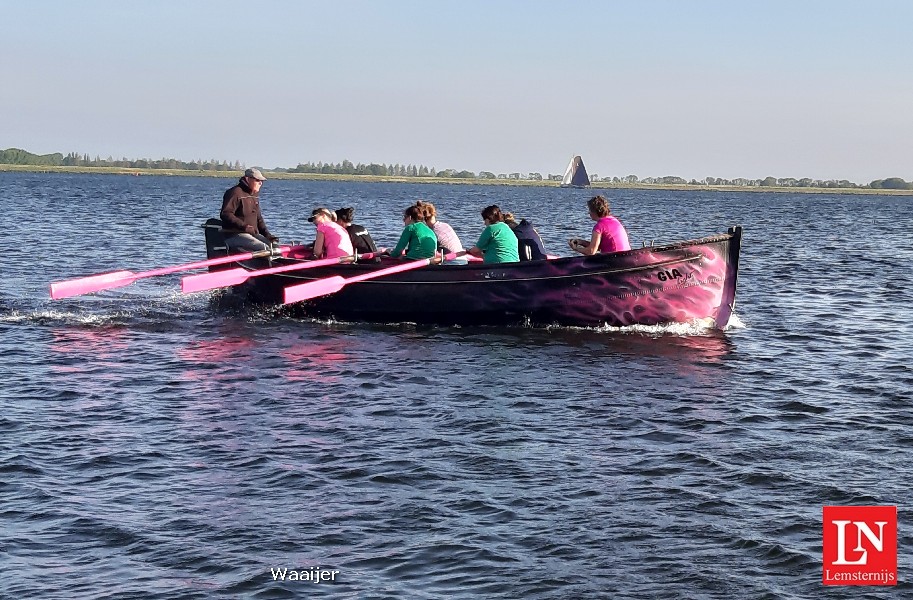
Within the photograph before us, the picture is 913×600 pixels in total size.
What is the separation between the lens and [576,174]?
174375 millimetres

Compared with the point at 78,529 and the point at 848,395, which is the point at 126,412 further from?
the point at 848,395

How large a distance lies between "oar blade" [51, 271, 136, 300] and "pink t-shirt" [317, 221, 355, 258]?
3117 mm

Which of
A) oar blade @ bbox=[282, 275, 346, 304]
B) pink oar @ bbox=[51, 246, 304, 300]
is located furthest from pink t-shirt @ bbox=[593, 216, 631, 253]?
pink oar @ bbox=[51, 246, 304, 300]

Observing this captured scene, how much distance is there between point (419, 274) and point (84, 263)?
13.9 meters

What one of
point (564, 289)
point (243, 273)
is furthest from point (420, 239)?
point (243, 273)

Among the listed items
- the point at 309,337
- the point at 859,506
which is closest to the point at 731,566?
the point at 859,506

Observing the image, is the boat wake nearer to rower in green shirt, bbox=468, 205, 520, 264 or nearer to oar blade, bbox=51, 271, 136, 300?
oar blade, bbox=51, 271, 136, 300

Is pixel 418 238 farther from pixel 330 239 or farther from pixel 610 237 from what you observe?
pixel 610 237

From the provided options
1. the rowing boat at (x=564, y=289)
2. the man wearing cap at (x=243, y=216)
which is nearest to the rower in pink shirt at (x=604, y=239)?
the rowing boat at (x=564, y=289)

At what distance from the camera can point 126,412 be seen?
39.4ft

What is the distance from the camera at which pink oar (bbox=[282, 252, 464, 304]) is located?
17.4 metres

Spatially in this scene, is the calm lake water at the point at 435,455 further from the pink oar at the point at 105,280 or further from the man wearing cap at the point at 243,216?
the man wearing cap at the point at 243,216

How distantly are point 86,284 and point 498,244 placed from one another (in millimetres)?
6432
